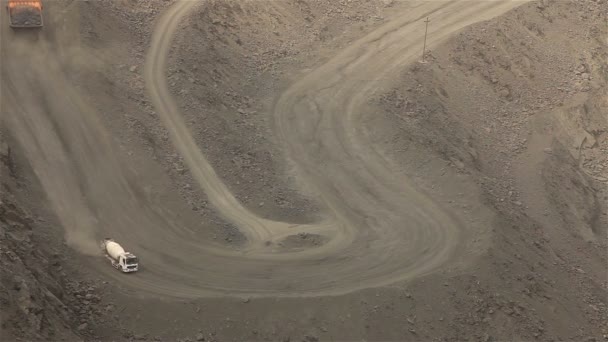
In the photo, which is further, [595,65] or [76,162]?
[595,65]

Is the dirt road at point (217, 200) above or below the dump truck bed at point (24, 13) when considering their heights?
below

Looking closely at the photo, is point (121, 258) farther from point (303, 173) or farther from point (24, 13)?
point (24, 13)

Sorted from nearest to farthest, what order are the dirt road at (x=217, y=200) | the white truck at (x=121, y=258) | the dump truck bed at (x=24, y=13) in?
the white truck at (x=121, y=258)
the dirt road at (x=217, y=200)
the dump truck bed at (x=24, y=13)

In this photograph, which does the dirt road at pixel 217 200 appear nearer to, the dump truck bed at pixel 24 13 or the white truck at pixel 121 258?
the white truck at pixel 121 258

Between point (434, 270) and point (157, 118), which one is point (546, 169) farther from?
point (157, 118)

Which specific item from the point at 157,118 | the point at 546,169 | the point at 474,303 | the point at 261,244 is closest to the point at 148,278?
the point at 261,244

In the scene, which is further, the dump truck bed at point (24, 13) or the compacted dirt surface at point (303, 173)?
the dump truck bed at point (24, 13)

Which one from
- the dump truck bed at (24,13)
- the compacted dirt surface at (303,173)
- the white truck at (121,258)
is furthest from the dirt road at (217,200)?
the dump truck bed at (24,13)
